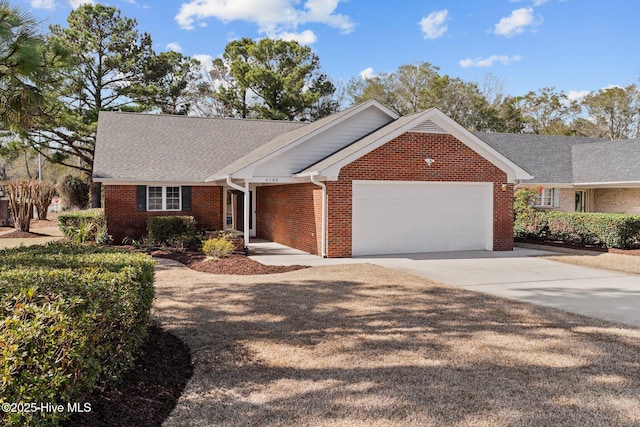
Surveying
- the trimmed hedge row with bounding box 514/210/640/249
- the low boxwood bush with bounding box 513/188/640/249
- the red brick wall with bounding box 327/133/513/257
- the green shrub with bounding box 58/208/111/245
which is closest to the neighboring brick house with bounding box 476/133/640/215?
the low boxwood bush with bounding box 513/188/640/249

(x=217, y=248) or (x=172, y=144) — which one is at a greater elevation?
(x=172, y=144)

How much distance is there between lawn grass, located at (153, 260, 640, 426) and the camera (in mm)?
4246

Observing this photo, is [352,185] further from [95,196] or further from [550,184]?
[95,196]

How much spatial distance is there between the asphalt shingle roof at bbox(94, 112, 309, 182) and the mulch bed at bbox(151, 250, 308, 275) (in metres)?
4.80

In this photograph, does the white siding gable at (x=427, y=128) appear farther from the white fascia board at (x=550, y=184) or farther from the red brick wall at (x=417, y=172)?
the white fascia board at (x=550, y=184)

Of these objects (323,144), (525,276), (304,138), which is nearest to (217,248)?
(304,138)

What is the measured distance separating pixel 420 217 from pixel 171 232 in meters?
8.25

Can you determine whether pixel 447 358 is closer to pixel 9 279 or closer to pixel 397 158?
pixel 9 279

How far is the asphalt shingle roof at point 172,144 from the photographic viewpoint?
17.6 metres

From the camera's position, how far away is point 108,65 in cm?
3120

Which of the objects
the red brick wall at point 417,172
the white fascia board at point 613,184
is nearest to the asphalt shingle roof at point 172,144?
the red brick wall at point 417,172

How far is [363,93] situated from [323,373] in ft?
134

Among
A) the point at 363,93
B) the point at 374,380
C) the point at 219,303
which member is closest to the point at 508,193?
the point at 219,303

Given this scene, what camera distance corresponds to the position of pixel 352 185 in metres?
14.3
